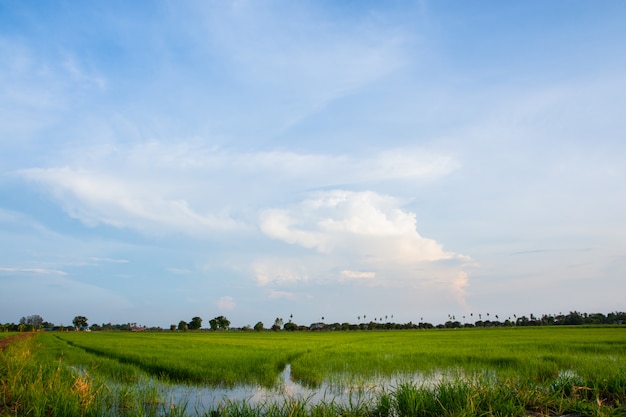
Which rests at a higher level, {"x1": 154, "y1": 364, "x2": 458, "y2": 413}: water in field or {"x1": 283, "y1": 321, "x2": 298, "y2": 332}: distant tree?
{"x1": 154, "y1": 364, "x2": 458, "y2": 413}: water in field

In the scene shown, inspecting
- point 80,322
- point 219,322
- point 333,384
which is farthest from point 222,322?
point 333,384

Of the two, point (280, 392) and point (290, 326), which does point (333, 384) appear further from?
point (290, 326)

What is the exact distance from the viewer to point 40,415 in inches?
223

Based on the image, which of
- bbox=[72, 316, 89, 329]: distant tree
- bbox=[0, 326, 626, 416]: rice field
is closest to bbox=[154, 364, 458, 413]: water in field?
bbox=[0, 326, 626, 416]: rice field

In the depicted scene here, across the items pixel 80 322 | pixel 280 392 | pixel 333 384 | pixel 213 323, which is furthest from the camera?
pixel 80 322

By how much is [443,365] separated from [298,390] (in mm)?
6638

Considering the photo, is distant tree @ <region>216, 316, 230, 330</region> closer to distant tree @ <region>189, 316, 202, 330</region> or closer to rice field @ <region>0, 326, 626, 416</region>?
distant tree @ <region>189, 316, 202, 330</region>

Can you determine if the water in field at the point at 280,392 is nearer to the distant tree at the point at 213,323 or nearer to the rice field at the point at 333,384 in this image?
the rice field at the point at 333,384

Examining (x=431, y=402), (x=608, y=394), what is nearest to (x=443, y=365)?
(x=608, y=394)

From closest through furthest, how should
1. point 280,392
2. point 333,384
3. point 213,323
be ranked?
point 280,392, point 333,384, point 213,323

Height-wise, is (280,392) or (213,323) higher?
(280,392)

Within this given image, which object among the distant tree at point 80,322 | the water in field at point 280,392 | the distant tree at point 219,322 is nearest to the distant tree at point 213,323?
the distant tree at point 219,322

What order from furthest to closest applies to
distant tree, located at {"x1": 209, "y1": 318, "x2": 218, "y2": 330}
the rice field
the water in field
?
distant tree, located at {"x1": 209, "y1": 318, "x2": 218, "y2": 330}
the water in field
the rice field

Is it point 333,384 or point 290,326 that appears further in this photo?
point 290,326
